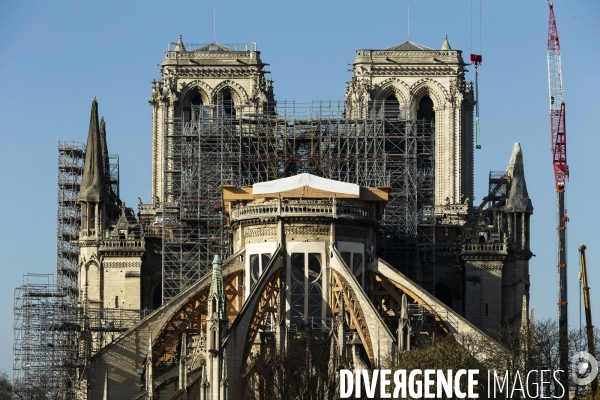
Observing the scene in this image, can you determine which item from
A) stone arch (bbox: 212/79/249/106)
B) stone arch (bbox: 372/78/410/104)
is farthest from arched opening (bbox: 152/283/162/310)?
stone arch (bbox: 372/78/410/104)

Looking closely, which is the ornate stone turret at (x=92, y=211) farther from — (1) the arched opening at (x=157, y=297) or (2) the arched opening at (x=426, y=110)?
(2) the arched opening at (x=426, y=110)

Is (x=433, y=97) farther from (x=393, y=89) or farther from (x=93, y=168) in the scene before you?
(x=93, y=168)

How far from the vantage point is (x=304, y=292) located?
Answer: 128500mm

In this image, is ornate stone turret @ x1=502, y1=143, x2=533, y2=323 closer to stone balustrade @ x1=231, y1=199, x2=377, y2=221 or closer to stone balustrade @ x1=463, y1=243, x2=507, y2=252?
stone balustrade @ x1=463, y1=243, x2=507, y2=252

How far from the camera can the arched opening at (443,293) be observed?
142m

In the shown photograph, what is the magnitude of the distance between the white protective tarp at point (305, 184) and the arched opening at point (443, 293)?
13213mm

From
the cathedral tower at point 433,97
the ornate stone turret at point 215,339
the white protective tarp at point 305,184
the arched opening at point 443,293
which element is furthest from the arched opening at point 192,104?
the ornate stone turret at point 215,339

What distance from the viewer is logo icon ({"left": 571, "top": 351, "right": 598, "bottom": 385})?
116500 millimetres

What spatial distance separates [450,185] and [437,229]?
3788 mm

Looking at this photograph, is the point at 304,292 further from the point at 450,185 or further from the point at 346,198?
the point at 450,185

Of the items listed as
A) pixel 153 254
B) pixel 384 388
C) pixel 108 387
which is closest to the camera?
pixel 384 388

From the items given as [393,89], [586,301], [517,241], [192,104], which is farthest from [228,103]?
[586,301]

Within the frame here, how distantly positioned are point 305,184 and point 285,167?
438 inches

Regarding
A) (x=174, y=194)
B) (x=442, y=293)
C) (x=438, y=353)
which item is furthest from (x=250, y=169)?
(x=438, y=353)
